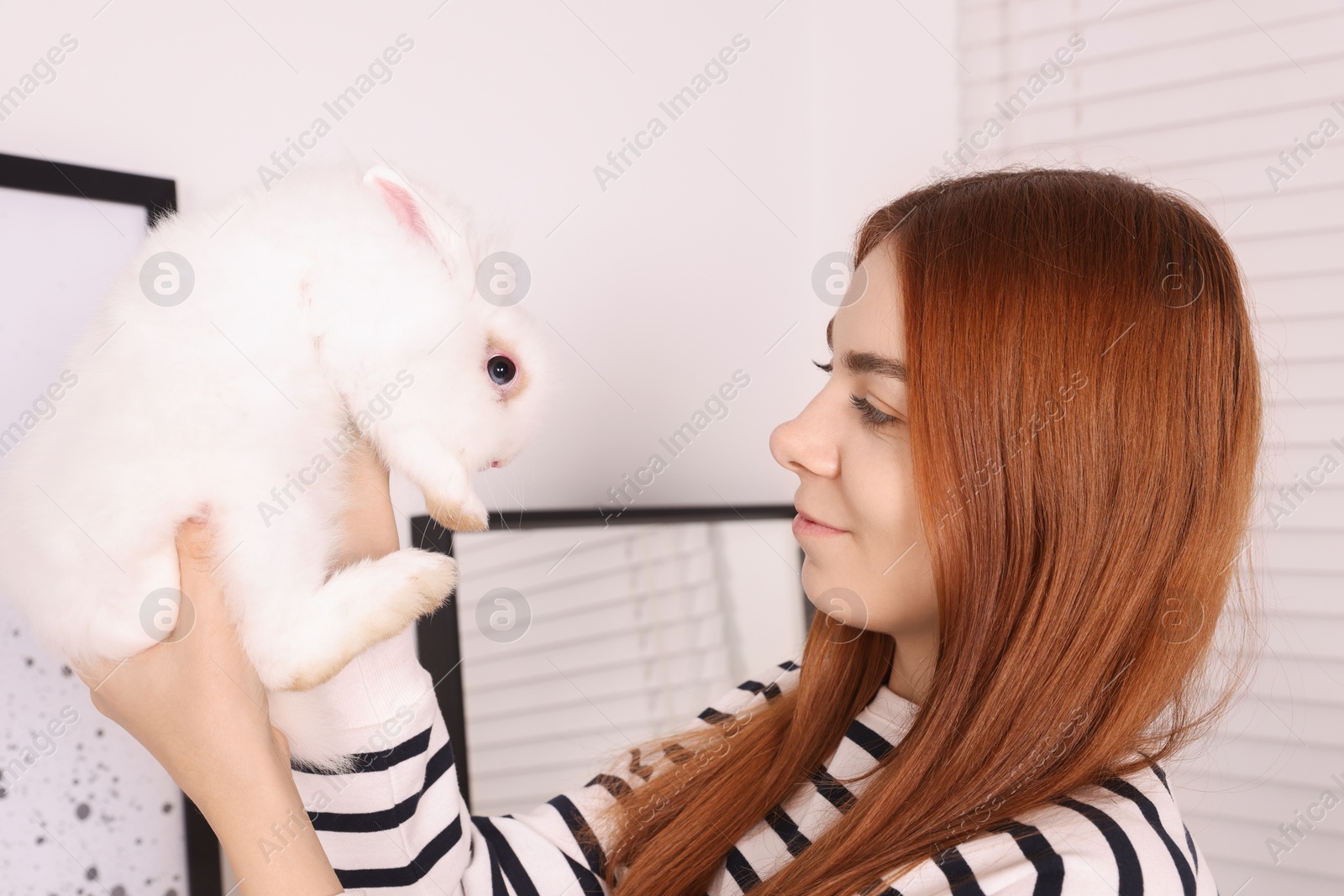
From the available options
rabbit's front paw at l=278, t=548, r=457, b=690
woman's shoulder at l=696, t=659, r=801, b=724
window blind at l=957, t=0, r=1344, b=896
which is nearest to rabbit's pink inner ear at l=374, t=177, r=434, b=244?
rabbit's front paw at l=278, t=548, r=457, b=690

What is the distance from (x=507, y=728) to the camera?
4.52ft

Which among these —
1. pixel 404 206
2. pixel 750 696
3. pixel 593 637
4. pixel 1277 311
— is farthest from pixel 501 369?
A: pixel 1277 311

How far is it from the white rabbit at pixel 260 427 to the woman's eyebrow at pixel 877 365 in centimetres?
39

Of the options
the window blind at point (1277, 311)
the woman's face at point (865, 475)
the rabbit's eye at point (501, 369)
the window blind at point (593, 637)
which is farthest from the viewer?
the window blind at point (1277, 311)

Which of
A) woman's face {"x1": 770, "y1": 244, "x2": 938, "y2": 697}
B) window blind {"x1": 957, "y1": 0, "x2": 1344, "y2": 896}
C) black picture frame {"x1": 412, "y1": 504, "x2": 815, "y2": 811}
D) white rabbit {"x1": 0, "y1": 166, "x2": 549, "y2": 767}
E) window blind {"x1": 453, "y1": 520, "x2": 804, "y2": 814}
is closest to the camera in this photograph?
white rabbit {"x1": 0, "y1": 166, "x2": 549, "y2": 767}

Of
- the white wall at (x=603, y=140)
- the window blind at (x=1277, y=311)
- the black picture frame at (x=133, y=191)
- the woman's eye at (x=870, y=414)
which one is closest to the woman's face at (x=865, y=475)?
the woman's eye at (x=870, y=414)

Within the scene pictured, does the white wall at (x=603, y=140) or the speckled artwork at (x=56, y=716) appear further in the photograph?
the white wall at (x=603, y=140)

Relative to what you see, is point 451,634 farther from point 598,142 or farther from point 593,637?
point 598,142

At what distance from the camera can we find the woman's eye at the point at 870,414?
3.01ft

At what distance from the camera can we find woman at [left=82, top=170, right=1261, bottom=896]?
2.74 feet

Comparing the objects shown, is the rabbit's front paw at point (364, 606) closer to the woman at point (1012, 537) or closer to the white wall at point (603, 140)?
the woman at point (1012, 537)

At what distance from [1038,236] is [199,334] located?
0.75 m

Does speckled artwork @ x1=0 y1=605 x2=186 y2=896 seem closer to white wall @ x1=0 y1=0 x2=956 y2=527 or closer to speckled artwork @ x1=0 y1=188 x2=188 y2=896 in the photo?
speckled artwork @ x1=0 y1=188 x2=188 y2=896

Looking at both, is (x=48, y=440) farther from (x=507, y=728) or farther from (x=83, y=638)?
(x=507, y=728)
